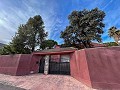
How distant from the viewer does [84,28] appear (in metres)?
20.5

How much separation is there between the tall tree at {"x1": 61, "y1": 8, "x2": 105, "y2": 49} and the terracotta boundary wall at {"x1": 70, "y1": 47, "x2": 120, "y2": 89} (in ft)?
37.7

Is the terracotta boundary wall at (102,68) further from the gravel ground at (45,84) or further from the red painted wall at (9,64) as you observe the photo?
the red painted wall at (9,64)

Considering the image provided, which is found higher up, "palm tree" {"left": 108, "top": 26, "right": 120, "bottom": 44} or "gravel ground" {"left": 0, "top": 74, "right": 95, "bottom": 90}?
"palm tree" {"left": 108, "top": 26, "right": 120, "bottom": 44}

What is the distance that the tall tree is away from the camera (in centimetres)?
1992

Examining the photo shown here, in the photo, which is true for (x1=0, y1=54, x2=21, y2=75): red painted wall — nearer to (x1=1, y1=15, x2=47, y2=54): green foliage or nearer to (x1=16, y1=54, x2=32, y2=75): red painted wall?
(x1=16, y1=54, x2=32, y2=75): red painted wall

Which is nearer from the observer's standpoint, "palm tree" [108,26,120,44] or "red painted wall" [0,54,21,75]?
"red painted wall" [0,54,21,75]

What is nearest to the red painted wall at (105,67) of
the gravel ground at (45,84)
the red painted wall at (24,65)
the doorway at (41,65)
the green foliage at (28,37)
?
the gravel ground at (45,84)

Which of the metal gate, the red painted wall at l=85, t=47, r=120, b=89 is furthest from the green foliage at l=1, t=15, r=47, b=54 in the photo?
the red painted wall at l=85, t=47, r=120, b=89

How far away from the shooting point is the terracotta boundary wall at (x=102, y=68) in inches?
285

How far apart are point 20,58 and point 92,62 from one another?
8.75 meters

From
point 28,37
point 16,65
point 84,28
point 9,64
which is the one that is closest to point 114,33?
point 84,28

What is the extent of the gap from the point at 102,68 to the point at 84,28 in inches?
548

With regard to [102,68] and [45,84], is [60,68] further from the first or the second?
[102,68]

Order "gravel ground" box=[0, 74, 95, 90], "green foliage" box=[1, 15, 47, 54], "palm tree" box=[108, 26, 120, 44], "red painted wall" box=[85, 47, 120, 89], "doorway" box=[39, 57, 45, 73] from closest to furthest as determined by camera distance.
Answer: "red painted wall" box=[85, 47, 120, 89], "gravel ground" box=[0, 74, 95, 90], "doorway" box=[39, 57, 45, 73], "green foliage" box=[1, 15, 47, 54], "palm tree" box=[108, 26, 120, 44]
